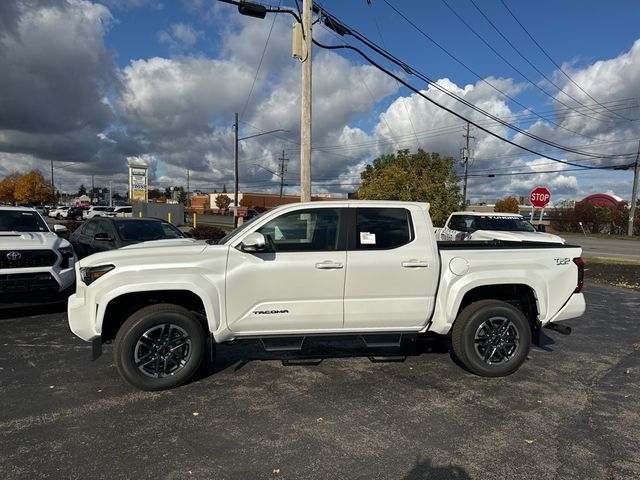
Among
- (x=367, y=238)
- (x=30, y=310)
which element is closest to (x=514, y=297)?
(x=367, y=238)

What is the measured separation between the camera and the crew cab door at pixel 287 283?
4.48 m

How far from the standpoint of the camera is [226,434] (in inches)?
144

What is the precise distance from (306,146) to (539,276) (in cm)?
749

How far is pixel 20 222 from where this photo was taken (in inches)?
336

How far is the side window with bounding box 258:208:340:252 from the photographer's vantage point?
467 centimetres

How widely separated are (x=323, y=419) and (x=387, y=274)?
1516mm

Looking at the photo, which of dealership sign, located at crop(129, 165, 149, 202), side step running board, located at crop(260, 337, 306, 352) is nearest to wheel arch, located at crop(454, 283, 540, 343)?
side step running board, located at crop(260, 337, 306, 352)

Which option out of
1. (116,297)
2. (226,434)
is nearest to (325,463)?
(226,434)

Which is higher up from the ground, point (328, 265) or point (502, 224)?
point (502, 224)

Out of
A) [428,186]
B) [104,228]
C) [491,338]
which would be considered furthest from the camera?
[428,186]

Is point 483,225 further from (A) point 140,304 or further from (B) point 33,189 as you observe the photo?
(B) point 33,189

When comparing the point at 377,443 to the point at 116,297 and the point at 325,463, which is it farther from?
the point at 116,297

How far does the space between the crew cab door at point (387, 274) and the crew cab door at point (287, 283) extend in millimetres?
137

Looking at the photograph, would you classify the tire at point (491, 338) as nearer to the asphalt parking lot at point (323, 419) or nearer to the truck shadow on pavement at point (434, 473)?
the asphalt parking lot at point (323, 419)
